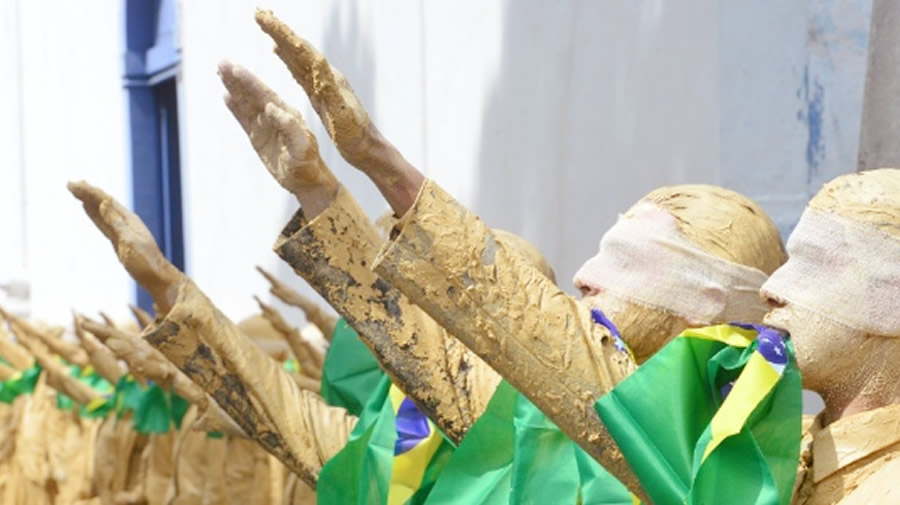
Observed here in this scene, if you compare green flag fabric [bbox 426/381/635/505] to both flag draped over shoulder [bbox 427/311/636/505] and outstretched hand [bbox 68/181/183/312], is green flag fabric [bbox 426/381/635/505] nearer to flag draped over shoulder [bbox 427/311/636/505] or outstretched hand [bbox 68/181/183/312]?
flag draped over shoulder [bbox 427/311/636/505]

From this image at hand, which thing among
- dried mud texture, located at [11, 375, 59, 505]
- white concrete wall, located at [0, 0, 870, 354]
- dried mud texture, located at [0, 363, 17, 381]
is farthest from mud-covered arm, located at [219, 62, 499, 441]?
dried mud texture, located at [0, 363, 17, 381]

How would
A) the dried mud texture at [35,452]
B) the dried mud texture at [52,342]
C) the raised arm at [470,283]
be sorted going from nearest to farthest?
the raised arm at [470,283] → the dried mud texture at [35,452] → the dried mud texture at [52,342]

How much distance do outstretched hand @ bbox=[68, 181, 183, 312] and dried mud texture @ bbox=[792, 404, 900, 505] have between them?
4.86 ft

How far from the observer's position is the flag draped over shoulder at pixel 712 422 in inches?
123

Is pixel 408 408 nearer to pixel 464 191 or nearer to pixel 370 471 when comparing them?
pixel 370 471

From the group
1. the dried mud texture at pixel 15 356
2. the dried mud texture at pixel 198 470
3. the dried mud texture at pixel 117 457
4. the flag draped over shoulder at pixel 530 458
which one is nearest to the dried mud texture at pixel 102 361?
the dried mud texture at pixel 117 457

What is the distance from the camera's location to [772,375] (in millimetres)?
3160

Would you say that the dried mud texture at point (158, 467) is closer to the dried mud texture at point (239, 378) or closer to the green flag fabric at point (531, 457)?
the dried mud texture at point (239, 378)

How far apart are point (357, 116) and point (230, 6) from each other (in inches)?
318

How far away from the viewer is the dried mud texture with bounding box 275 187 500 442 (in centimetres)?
359

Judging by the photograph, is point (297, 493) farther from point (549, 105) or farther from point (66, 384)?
point (66, 384)

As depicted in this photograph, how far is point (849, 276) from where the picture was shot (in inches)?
127

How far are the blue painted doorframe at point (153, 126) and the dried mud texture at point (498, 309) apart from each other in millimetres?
10833

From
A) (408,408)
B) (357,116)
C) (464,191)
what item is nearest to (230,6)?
(464,191)
